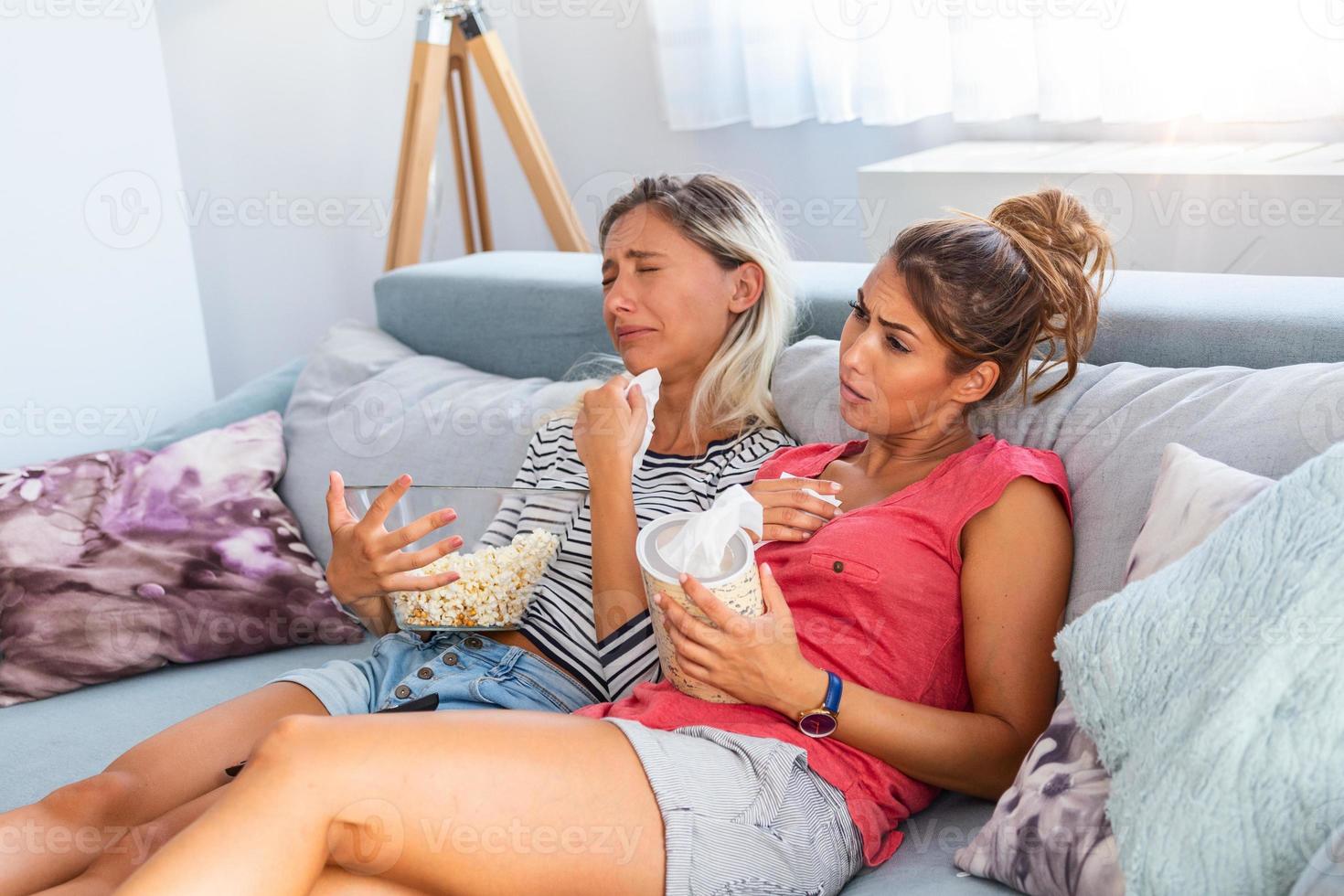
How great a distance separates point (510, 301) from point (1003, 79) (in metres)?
1.11

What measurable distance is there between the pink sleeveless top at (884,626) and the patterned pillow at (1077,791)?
0.11 m

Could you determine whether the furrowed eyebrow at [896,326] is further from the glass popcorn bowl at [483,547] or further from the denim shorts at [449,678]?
the denim shorts at [449,678]

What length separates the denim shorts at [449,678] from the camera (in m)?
1.38

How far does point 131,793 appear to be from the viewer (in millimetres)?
1341

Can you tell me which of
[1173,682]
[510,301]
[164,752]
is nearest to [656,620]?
[1173,682]

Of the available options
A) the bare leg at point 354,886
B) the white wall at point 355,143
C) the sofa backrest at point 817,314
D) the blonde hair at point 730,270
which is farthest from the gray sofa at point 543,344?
the white wall at point 355,143

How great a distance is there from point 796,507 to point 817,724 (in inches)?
10.5

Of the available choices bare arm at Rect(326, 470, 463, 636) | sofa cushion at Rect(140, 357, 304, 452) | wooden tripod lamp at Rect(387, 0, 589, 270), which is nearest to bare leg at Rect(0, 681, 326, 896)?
bare arm at Rect(326, 470, 463, 636)

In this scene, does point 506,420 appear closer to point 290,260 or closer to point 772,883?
point 772,883

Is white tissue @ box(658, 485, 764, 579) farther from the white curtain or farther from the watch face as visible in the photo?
the white curtain

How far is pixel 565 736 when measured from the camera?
3.66ft

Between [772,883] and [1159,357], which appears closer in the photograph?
[772,883]

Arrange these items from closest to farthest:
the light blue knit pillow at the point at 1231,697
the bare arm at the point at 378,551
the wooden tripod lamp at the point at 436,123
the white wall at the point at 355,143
Result: the light blue knit pillow at the point at 1231,697, the bare arm at the point at 378,551, the wooden tripod lamp at the point at 436,123, the white wall at the point at 355,143

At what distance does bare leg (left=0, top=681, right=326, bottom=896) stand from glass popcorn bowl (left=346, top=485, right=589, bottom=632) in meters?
0.17
